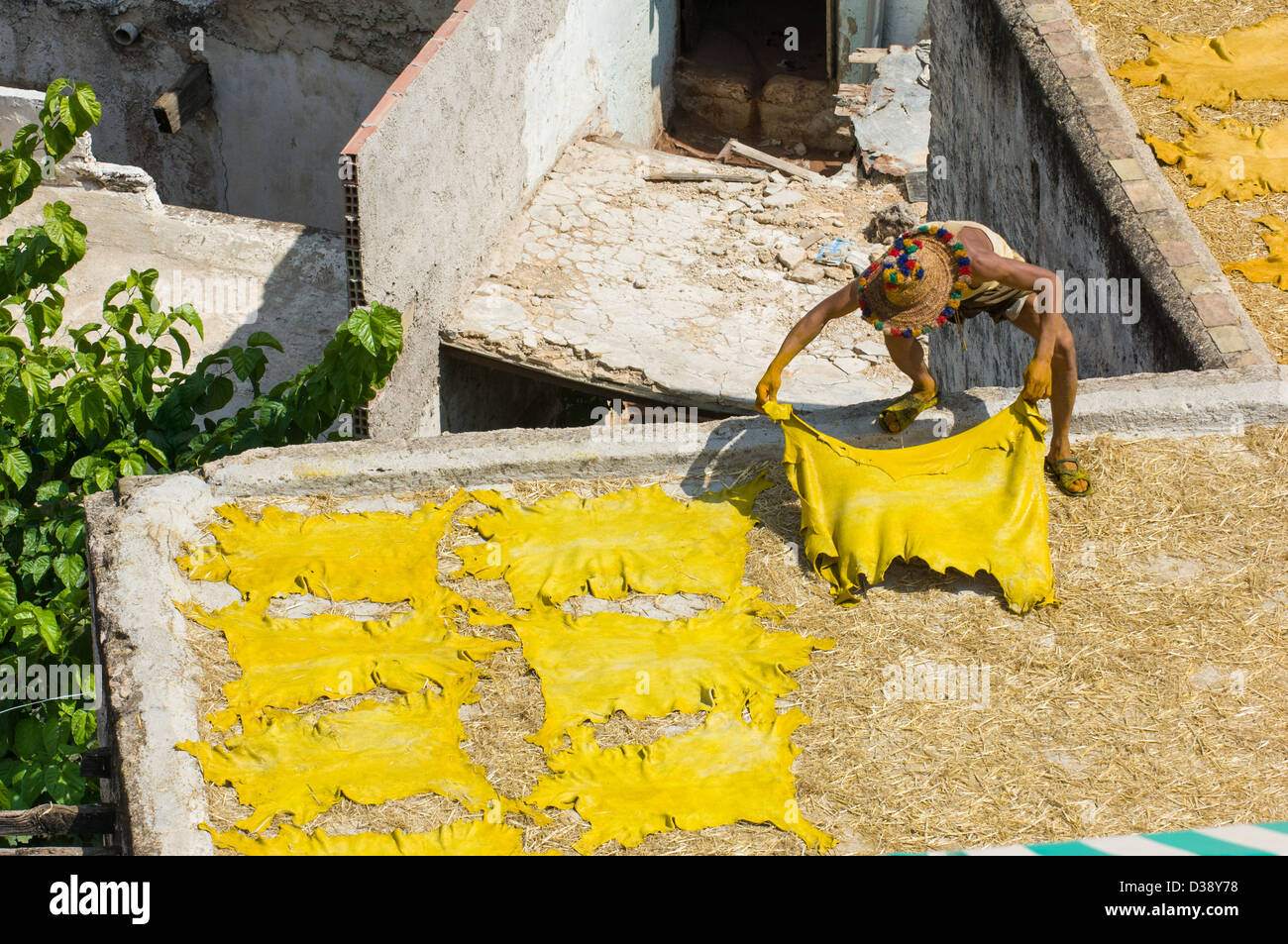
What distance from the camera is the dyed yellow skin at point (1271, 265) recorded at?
6840mm

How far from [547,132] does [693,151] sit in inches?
153

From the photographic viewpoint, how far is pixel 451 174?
915cm

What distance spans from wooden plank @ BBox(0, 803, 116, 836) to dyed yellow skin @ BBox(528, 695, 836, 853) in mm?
1453

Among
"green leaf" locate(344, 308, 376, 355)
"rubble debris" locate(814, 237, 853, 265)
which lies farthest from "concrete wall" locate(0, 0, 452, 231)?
"green leaf" locate(344, 308, 376, 355)

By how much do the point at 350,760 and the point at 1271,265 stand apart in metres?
4.95

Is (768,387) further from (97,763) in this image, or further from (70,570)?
(70,570)

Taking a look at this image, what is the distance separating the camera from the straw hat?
5203 millimetres

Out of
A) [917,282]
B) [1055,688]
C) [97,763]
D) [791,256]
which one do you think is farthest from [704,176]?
[97,763]

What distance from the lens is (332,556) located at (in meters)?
5.46

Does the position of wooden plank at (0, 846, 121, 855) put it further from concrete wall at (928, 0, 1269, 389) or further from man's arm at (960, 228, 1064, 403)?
concrete wall at (928, 0, 1269, 389)

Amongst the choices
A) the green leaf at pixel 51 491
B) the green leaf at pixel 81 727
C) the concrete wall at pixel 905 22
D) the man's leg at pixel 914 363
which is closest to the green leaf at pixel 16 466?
the green leaf at pixel 51 491

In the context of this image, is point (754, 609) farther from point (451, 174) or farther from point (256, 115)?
point (256, 115)

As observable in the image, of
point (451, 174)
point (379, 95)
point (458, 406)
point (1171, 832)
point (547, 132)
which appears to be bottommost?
point (1171, 832)

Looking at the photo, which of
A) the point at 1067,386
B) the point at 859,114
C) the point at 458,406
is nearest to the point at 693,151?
the point at 859,114
